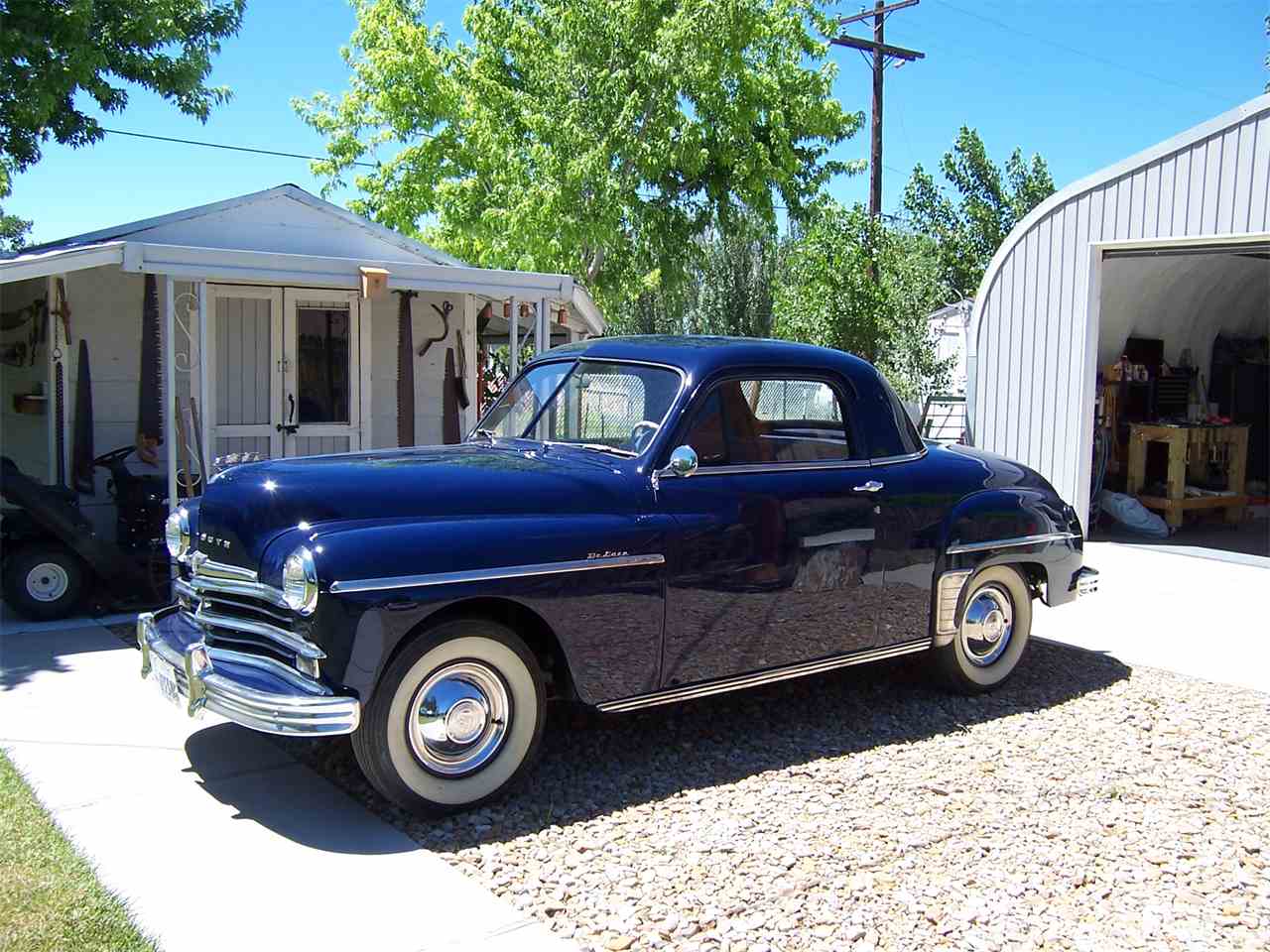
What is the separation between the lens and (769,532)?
17.2 ft

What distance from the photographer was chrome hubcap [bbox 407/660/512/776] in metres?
4.38

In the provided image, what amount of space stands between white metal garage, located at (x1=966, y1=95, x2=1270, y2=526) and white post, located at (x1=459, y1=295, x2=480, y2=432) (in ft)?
18.7

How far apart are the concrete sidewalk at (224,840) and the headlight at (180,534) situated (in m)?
0.96

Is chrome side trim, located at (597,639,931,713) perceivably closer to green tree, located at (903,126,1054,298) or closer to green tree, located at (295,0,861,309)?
green tree, located at (295,0,861,309)

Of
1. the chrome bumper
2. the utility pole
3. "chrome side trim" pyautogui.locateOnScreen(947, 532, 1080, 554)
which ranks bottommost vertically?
the chrome bumper

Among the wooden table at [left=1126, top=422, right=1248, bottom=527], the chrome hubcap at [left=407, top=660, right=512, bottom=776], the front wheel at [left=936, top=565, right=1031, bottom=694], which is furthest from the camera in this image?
the wooden table at [left=1126, top=422, right=1248, bottom=527]

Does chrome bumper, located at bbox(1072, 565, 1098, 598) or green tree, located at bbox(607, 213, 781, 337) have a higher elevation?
green tree, located at bbox(607, 213, 781, 337)

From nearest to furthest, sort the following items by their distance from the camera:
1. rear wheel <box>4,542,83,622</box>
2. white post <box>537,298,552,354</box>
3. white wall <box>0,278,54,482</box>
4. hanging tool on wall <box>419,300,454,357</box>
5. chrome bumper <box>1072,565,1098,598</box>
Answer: chrome bumper <box>1072,565,1098,598</box>
rear wheel <box>4,542,83,622</box>
white post <box>537,298,552,354</box>
white wall <box>0,278,54,482</box>
hanging tool on wall <box>419,300,454,357</box>

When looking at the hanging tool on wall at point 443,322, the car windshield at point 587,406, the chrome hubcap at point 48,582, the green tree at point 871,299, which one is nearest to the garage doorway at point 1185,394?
the green tree at point 871,299

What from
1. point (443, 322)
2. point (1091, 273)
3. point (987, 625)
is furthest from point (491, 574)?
point (1091, 273)

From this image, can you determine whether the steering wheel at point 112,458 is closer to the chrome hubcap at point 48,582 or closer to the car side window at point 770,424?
the chrome hubcap at point 48,582

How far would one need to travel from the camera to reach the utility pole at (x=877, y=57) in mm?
23609

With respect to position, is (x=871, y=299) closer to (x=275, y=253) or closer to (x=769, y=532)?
(x=275, y=253)

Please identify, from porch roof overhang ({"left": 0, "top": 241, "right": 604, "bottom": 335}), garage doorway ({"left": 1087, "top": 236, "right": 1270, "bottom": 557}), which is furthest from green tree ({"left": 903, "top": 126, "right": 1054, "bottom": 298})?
porch roof overhang ({"left": 0, "top": 241, "right": 604, "bottom": 335})
